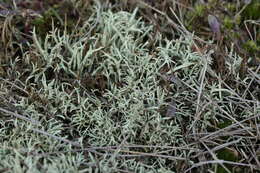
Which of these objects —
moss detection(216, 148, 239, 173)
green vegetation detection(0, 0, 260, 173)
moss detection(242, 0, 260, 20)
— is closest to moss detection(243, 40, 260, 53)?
green vegetation detection(0, 0, 260, 173)

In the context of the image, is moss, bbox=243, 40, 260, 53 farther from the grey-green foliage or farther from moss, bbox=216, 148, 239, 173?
moss, bbox=216, 148, 239, 173

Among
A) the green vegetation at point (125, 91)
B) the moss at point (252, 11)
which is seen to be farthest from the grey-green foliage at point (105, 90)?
the moss at point (252, 11)

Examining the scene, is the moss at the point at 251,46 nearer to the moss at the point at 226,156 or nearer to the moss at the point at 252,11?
the moss at the point at 252,11

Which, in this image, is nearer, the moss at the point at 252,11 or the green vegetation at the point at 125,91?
the green vegetation at the point at 125,91

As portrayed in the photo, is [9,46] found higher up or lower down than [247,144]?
higher up

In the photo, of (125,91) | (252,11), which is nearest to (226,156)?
(125,91)

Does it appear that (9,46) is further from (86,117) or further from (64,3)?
(86,117)

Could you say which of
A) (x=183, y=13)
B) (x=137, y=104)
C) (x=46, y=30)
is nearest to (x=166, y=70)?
(x=137, y=104)

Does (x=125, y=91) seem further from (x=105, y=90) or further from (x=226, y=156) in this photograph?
(x=226, y=156)

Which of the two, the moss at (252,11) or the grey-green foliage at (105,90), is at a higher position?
the moss at (252,11)
